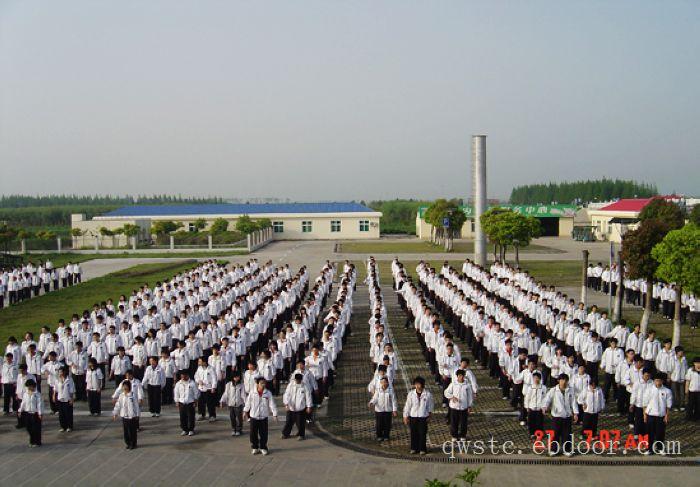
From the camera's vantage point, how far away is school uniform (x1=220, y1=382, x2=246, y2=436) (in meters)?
9.65

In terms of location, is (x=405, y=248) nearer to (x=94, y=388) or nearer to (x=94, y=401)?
(x=94, y=401)

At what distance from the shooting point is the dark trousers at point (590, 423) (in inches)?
369

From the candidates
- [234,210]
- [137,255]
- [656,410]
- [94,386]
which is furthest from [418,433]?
[234,210]

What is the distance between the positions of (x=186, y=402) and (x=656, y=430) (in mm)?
6621

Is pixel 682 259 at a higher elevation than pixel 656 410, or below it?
higher

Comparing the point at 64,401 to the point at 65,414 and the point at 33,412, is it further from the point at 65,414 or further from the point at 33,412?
the point at 33,412

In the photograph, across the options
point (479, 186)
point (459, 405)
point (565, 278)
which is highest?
point (479, 186)

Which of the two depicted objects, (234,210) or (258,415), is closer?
(258,415)

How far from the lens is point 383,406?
30.7ft

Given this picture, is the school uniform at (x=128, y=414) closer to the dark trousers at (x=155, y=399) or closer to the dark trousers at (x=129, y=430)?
the dark trousers at (x=129, y=430)

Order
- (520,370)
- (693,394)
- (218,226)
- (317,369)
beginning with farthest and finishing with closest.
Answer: (218,226)
(317,369)
(520,370)
(693,394)

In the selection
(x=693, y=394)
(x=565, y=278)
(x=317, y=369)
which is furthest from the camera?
(x=565, y=278)

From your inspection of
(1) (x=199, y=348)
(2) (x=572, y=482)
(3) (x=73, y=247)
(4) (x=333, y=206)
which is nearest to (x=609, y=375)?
(2) (x=572, y=482)

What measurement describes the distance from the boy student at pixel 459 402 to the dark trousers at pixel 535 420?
870 millimetres
